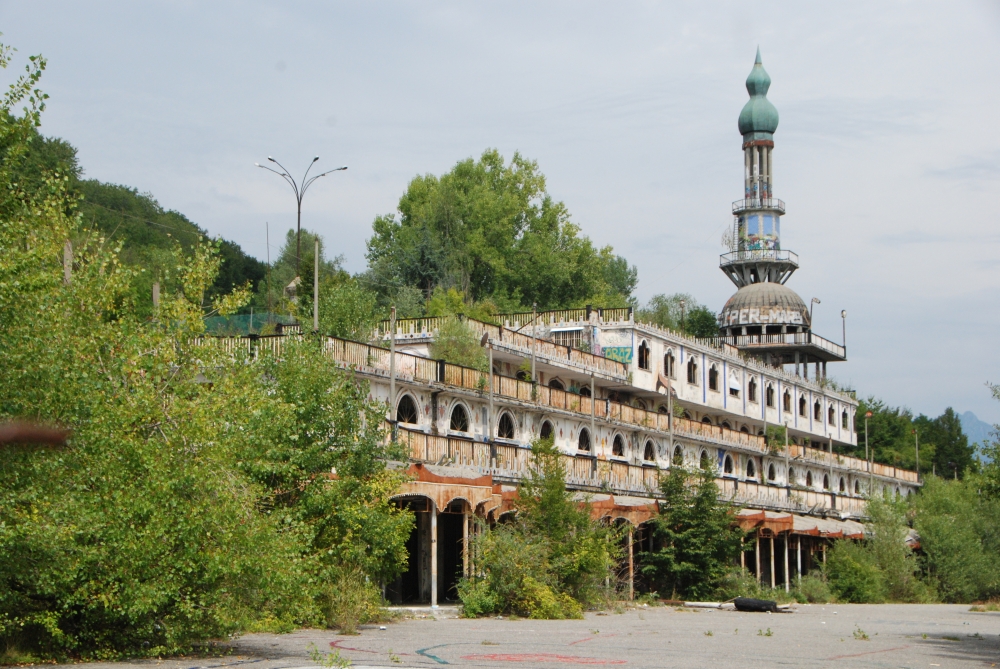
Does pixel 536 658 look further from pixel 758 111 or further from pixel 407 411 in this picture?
pixel 758 111

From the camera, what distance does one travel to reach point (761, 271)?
88.2 meters

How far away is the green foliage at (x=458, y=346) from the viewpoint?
144 feet

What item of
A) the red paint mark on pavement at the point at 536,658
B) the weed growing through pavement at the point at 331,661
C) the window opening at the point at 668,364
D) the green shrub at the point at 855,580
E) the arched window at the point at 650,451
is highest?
the window opening at the point at 668,364

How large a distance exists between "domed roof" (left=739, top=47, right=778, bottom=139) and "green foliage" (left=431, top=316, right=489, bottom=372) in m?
52.9

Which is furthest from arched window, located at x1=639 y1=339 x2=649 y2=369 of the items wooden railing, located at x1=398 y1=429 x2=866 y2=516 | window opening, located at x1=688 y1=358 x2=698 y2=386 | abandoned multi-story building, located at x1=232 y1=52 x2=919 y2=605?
wooden railing, located at x1=398 y1=429 x2=866 y2=516

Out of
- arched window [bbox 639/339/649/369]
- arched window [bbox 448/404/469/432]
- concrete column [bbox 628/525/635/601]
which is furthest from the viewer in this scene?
arched window [bbox 639/339/649/369]

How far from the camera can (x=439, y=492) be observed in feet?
84.7

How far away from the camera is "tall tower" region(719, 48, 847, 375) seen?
83.2 m

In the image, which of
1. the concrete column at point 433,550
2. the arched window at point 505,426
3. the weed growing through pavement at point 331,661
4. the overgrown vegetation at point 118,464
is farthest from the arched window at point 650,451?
the weed growing through pavement at point 331,661

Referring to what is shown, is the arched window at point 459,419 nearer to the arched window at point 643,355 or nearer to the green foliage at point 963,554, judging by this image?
the arched window at point 643,355

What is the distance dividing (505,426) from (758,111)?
179 feet

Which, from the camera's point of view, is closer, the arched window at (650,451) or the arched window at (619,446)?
the arched window at (619,446)

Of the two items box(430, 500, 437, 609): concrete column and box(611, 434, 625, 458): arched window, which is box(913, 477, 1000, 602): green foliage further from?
box(430, 500, 437, 609): concrete column

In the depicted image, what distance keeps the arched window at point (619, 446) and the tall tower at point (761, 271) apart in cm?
3177
